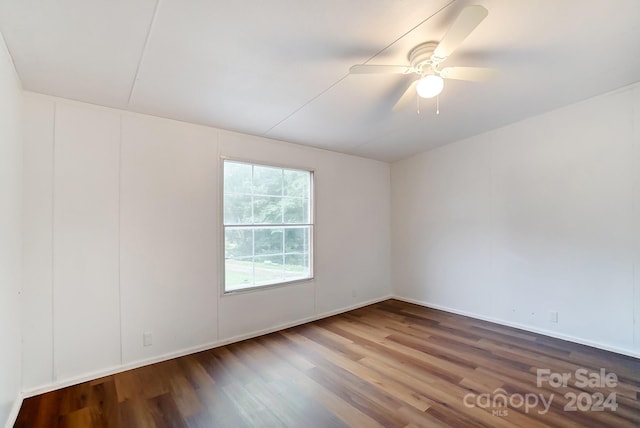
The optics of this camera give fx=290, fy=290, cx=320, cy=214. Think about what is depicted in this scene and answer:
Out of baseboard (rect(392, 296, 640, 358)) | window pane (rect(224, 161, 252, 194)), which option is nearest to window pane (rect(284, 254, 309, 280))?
window pane (rect(224, 161, 252, 194))

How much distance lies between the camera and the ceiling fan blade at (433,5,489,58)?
1490 mm

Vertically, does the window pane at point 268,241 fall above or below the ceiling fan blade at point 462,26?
below

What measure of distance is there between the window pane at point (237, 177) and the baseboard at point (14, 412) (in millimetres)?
2317

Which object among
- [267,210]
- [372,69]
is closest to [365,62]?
[372,69]

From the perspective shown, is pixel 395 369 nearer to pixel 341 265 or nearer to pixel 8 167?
pixel 341 265

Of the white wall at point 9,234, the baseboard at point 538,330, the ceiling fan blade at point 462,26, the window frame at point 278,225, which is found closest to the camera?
the ceiling fan blade at point 462,26

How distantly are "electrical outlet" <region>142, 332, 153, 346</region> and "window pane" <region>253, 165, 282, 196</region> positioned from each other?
1.84m

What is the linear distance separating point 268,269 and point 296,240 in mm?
561

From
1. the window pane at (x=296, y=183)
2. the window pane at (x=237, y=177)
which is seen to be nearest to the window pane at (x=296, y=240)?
the window pane at (x=296, y=183)

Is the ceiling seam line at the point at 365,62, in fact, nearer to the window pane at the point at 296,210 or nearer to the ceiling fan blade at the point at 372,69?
the ceiling fan blade at the point at 372,69

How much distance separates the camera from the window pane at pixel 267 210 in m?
3.56

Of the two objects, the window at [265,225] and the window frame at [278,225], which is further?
the window at [265,225]

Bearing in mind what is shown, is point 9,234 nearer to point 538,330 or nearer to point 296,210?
point 296,210

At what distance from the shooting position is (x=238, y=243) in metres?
3.41
